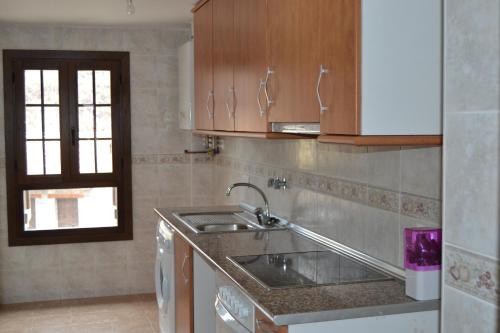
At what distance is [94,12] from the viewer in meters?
5.04

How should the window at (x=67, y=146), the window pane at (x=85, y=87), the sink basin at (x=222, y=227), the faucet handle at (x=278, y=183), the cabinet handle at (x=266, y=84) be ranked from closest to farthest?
the cabinet handle at (x=266, y=84)
the faucet handle at (x=278, y=183)
the sink basin at (x=222, y=227)
the window at (x=67, y=146)
the window pane at (x=85, y=87)

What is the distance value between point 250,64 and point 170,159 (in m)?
2.88

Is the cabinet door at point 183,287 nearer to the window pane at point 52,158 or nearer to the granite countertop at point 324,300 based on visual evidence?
the granite countertop at point 324,300

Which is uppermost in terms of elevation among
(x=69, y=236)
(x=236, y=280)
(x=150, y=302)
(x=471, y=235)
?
(x=471, y=235)

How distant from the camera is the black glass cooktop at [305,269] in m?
2.64

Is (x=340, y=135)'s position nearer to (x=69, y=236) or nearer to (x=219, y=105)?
(x=219, y=105)

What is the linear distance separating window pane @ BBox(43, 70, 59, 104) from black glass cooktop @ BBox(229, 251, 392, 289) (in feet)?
11.0

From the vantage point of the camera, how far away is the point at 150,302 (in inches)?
230

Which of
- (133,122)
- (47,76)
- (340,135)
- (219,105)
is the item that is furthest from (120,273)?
(340,135)

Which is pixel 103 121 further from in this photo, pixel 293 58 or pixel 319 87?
pixel 319 87

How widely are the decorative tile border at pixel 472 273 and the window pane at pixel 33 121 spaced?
4525 millimetres

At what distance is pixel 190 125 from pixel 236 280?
9.79 feet

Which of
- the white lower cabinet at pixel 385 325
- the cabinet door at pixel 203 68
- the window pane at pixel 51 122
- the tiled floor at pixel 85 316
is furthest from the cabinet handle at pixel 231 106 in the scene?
the window pane at pixel 51 122

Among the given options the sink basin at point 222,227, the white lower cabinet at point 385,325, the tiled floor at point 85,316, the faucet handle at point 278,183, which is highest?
the faucet handle at point 278,183
